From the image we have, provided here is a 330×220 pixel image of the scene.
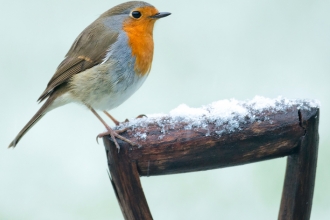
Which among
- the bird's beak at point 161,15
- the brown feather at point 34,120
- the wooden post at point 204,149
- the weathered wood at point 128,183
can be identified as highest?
the bird's beak at point 161,15

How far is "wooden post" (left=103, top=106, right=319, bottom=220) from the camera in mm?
1848

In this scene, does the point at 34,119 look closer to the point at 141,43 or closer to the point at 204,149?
the point at 141,43

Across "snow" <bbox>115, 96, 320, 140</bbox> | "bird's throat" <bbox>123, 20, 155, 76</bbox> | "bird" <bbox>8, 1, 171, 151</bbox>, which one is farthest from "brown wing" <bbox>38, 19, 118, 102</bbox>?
"snow" <bbox>115, 96, 320, 140</bbox>

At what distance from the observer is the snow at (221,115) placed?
6.17 ft

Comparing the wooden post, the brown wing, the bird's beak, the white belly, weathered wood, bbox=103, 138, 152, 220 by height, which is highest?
the bird's beak

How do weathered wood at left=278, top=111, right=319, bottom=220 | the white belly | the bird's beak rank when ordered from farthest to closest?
1. the bird's beak
2. the white belly
3. weathered wood at left=278, top=111, right=319, bottom=220

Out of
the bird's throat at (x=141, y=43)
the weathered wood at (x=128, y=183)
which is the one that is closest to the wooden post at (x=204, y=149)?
the weathered wood at (x=128, y=183)

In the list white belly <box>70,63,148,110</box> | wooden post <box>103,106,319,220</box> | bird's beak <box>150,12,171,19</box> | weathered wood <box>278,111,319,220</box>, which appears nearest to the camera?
wooden post <box>103,106,319,220</box>

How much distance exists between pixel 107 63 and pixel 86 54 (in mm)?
191

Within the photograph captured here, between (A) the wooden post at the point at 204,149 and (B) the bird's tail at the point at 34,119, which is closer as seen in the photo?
Result: (A) the wooden post at the point at 204,149

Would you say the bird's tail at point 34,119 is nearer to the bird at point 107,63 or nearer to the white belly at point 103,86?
the bird at point 107,63

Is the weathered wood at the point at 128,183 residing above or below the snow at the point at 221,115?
below

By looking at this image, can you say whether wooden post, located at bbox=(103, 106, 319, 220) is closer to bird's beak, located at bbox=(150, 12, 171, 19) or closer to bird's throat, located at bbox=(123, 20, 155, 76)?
bird's throat, located at bbox=(123, 20, 155, 76)

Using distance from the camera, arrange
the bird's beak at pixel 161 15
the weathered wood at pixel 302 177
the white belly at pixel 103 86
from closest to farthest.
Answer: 1. the weathered wood at pixel 302 177
2. the white belly at pixel 103 86
3. the bird's beak at pixel 161 15
